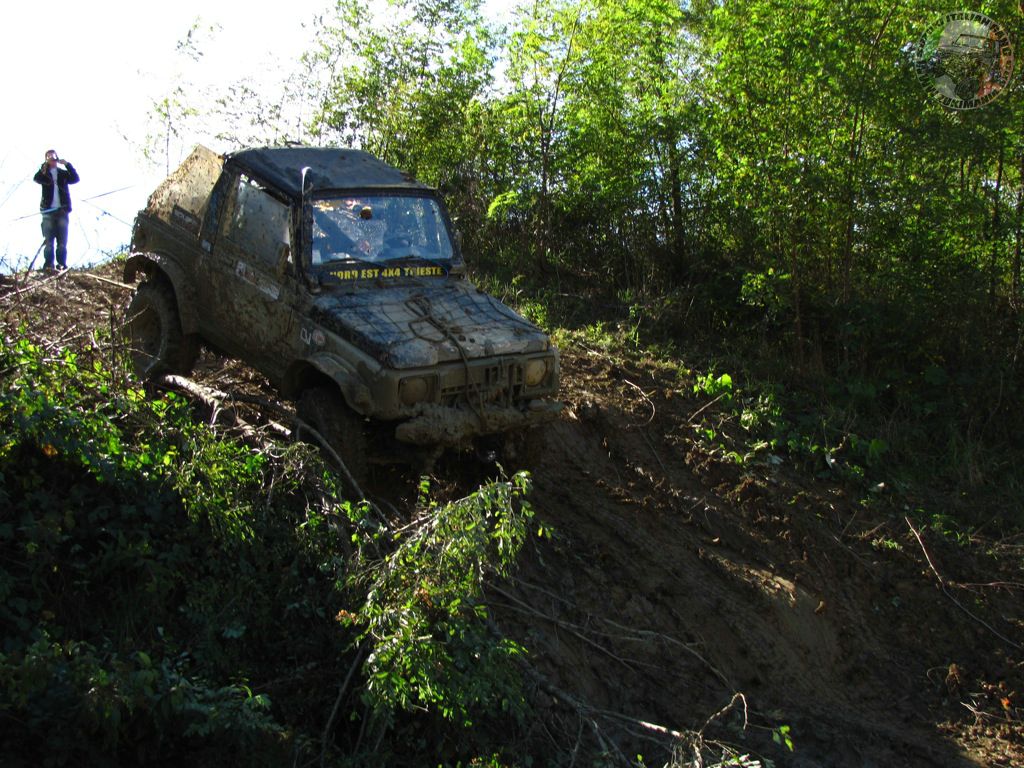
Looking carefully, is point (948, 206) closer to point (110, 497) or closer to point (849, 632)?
point (849, 632)

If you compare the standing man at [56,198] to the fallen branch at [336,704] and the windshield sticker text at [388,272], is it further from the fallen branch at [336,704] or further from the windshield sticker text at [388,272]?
the fallen branch at [336,704]

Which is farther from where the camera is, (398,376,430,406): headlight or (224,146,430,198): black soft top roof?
(224,146,430,198): black soft top roof

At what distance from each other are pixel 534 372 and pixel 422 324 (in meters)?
0.80

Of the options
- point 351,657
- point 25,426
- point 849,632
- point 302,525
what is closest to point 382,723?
point 351,657

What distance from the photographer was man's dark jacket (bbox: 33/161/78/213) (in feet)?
39.9

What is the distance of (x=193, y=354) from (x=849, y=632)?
200 inches


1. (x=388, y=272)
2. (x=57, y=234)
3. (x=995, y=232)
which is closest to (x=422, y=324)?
(x=388, y=272)

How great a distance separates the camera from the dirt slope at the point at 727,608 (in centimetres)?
618

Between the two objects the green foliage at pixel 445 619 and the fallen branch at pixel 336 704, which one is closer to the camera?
the green foliage at pixel 445 619

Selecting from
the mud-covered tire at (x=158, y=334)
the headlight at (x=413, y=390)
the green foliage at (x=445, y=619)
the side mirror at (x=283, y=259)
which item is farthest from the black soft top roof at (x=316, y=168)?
the green foliage at (x=445, y=619)

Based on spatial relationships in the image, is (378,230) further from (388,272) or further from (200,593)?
(200,593)

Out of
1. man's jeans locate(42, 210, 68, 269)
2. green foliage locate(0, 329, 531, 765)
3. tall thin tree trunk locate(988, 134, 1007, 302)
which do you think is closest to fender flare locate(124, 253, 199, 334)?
green foliage locate(0, 329, 531, 765)
